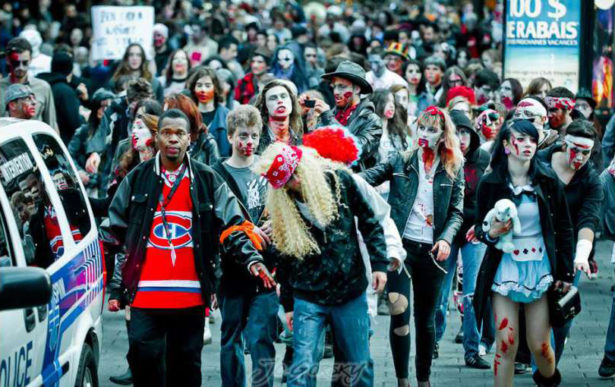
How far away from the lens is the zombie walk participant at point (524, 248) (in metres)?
7.75

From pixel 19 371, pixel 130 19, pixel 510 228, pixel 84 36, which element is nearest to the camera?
pixel 19 371

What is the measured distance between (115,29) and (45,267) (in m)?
11.8

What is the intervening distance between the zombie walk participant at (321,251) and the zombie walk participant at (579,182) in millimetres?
1786

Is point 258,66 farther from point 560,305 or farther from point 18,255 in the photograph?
point 18,255

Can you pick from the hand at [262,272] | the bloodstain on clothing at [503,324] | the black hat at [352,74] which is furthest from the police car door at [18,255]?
the black hat at [352,74]

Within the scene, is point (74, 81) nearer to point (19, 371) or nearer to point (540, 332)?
point (540, 332)

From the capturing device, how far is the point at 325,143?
7156 mm

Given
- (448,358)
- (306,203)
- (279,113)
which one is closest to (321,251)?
(306,203)

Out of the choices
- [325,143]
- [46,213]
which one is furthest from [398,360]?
[46,213]

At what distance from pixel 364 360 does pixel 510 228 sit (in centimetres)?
137

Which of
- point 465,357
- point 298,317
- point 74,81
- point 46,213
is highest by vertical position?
point 74,81

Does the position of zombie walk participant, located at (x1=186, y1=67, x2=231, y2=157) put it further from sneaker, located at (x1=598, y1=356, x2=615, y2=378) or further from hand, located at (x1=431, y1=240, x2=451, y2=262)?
sneaker, located at (x1=598, y1=356, x2=615, y2=378)

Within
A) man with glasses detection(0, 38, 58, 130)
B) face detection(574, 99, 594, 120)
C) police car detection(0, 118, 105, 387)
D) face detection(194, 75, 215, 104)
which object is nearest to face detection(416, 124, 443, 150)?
police car detection(0, 118, 105, 387)

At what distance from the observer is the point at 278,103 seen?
877cm
